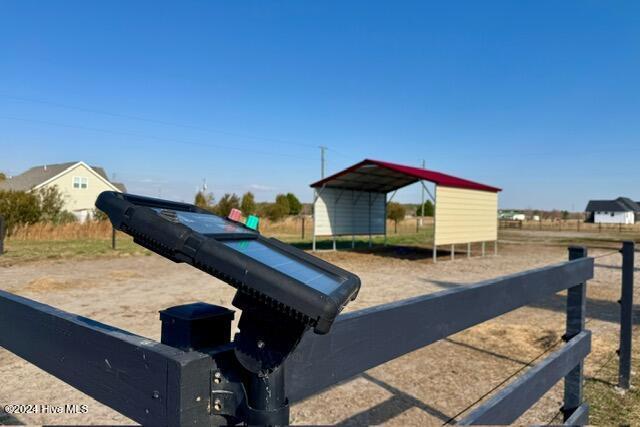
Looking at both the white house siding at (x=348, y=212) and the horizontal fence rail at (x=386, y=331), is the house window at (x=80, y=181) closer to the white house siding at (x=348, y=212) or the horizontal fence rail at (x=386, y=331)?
the white house siding at (x=348, y=212)

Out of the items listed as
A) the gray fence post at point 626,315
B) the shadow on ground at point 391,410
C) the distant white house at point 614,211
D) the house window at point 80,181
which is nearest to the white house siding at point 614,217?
the distant white house at point 614,211

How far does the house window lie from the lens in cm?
4150

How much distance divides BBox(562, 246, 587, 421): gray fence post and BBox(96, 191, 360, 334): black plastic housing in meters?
2.57

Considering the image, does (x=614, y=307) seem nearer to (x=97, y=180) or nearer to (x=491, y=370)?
(x=491, y=370)

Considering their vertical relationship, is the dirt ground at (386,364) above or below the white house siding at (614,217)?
below

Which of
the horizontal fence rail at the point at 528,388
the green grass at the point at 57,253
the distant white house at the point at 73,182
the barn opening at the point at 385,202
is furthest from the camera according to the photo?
the distant white house at the point at 73,182

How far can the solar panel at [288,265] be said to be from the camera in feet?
2.65

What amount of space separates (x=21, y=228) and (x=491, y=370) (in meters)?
23.1

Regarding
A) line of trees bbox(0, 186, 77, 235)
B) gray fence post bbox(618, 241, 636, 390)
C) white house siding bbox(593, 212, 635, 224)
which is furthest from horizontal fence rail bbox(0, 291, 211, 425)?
white house siding bbox(593, 212, 635, 224)

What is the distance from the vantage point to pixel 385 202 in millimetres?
23500

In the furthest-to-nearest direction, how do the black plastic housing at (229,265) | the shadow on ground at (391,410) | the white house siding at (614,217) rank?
the white house siding at (614,217)
the shadow on ground at (391,410)
the black plastic housing at (229,265)

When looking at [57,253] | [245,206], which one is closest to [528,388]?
[57,253]

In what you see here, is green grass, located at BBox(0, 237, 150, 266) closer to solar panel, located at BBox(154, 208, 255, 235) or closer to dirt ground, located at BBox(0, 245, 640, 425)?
dirt ground, located at BBox(0, 245, 640, 425)

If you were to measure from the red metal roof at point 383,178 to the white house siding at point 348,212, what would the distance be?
0.43 metres
